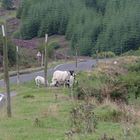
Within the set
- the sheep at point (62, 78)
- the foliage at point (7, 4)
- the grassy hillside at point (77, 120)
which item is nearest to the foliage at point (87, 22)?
the foliage at point (7, 4)

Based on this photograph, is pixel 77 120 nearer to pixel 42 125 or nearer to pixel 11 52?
pixel 42 125

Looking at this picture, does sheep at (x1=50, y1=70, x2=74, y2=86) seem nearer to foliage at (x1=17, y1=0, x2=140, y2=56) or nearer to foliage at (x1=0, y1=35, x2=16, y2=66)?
foliage at (x1=0, y1=35, x2=16, y2=66)

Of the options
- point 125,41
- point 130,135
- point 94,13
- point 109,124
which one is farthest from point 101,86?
point 94,13

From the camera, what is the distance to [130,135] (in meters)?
14.9

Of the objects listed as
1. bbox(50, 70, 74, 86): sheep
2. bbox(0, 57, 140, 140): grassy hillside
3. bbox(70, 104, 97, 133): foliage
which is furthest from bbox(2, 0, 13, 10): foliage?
bbox(70, 104, 97, 133): foliage

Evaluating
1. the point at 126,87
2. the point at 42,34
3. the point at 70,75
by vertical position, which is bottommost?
the point at 42,34

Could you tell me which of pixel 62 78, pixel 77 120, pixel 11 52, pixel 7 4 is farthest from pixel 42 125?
pixel 7 4

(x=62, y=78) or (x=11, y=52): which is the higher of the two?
(x=62, y=78)

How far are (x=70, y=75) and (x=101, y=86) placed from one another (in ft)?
39.5

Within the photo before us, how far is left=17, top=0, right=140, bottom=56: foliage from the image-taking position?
121500mm

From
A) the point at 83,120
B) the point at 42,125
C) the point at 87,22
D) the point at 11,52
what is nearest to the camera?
the point at 83,120

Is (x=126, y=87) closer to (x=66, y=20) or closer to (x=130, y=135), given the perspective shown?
(x=130, y=135)

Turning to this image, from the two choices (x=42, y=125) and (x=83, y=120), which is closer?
(x=83, y=120)

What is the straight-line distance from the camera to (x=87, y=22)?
13862cm
